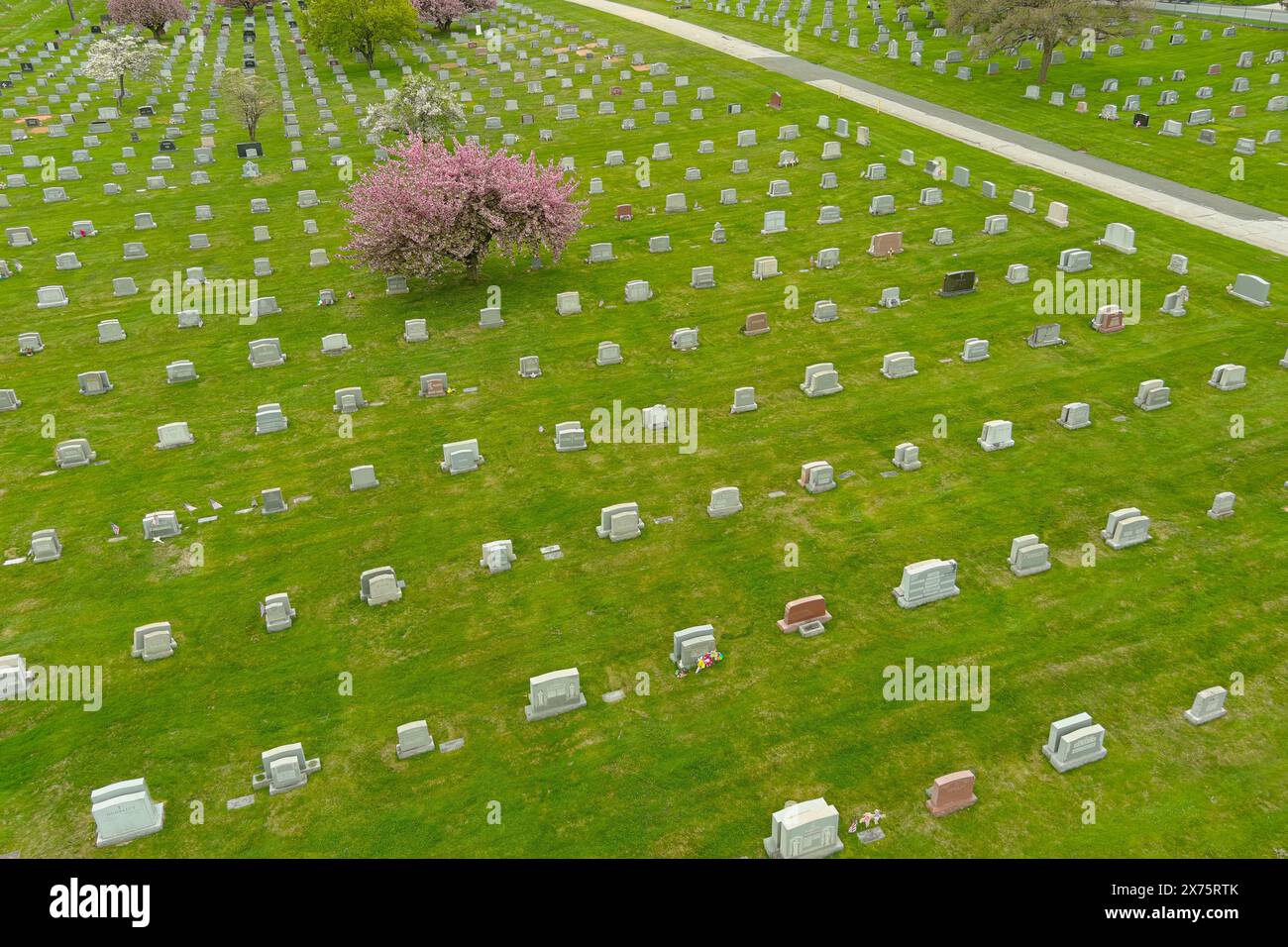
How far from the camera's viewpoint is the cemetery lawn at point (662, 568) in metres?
14.9

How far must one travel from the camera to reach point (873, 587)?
19438mm

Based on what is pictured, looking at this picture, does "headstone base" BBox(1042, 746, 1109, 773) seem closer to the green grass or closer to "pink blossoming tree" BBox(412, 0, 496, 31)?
"pink blossoming tree" BBox(412, 0, 496, 31)

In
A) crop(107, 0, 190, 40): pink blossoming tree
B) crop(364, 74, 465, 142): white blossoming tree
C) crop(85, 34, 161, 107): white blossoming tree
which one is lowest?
crop(364, 74, 465, 142): white blossoming tree

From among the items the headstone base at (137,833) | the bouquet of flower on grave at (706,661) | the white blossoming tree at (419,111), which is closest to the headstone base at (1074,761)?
the bouquet of flower on grave at (706,661)

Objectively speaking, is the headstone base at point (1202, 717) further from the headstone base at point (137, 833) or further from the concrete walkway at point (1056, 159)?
the concrete walkway at point (1056, 159)

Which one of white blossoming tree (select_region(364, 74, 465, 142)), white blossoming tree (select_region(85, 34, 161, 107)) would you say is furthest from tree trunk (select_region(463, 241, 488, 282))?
white blossoming tree (select_region(85, 34, 161, 107))

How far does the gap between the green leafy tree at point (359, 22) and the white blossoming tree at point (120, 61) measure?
12404 millimetres

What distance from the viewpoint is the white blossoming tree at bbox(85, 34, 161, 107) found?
64.4 metres

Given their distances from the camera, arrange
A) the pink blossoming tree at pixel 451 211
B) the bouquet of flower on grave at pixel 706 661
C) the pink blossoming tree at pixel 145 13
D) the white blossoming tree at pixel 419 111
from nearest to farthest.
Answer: the bouquet of flower on grave at pixel 706 661 < the pink blossoming tree at pixel 451 211 < the white blossoming tree at pixel 419 111 < the pink blossoming tree at pixel 145 13

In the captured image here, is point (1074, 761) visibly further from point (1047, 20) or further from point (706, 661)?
point (1047, 20)

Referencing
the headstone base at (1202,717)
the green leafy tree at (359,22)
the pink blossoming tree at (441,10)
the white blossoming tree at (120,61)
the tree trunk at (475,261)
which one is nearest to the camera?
the headstone base at (1202,717)

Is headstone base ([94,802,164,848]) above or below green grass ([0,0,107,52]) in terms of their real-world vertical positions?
below

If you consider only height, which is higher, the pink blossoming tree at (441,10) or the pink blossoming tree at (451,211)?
the pink blossoming tree at (441,10)

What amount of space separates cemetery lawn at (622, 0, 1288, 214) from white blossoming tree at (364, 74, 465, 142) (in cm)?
2370
